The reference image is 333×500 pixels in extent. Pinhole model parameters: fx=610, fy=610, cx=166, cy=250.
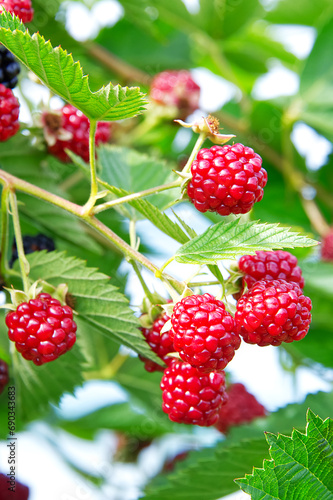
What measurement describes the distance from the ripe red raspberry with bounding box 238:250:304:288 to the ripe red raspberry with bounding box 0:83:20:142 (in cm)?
46

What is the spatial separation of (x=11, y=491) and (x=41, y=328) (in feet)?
2.12

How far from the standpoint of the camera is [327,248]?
193 cm

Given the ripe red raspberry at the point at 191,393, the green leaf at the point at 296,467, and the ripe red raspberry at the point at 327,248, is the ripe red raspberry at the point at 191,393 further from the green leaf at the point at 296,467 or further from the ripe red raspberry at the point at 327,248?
the ripe red raspberry at the point at 327,248

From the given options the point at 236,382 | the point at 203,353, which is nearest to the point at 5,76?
the point at 203,353

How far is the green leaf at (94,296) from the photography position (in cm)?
98

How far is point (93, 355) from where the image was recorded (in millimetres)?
1922

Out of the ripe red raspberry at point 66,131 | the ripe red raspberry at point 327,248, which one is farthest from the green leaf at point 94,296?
the ripe red raspberry at point 327,248

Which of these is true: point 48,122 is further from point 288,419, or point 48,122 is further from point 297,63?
point 297,63

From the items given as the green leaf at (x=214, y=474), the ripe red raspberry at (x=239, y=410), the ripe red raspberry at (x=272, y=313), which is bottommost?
the green leaf at (x=214, y=474)

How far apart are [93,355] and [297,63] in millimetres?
1434

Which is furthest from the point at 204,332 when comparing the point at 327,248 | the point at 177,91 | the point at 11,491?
the point at 177,91

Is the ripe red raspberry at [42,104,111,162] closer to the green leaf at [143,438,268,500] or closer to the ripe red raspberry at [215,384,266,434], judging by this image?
the green leaf at [143,438,268,500]

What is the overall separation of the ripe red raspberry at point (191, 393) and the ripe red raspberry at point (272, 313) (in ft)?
0.33

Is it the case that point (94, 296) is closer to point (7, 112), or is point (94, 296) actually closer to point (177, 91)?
point (7, 112)
